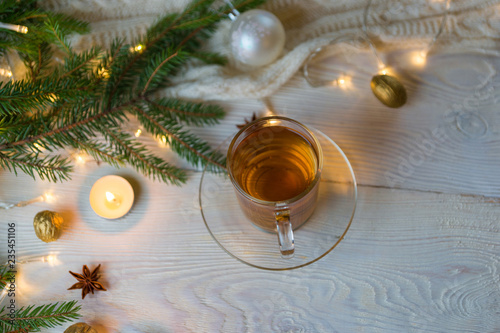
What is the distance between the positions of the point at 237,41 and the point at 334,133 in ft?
0.82

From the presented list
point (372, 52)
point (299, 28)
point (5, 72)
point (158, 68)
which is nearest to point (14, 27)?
point (5, 72)

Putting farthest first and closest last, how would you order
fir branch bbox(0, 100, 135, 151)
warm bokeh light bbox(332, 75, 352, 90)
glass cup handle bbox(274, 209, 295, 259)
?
warm bokeh light bbox(332, 75, 352, 90), fir branch bbox(0, 100, 135, 151), glass cup handle bbox(274, 209, 295, 259)

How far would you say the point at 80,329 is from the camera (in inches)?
24.0

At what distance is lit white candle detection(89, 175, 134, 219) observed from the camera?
0.68m

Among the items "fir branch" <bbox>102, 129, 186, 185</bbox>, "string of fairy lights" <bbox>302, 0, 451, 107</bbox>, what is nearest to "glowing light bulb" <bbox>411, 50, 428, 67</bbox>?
"string of fairy lights" <bbox>302, 0, 451, 107</bbox>

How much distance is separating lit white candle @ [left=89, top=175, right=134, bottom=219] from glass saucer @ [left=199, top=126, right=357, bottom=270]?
135mm

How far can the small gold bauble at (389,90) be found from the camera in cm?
69

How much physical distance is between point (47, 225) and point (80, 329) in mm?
182

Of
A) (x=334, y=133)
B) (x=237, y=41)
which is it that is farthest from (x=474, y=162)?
(x=237, y=41)

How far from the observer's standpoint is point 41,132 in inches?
25.7

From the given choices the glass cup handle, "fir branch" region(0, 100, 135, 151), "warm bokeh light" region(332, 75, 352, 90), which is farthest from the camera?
"warm bokeh light" region(332, 75, 352, 90)

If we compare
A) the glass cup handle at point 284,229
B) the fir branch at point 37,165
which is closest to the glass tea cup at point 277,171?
the glass cup handle at point 284,229

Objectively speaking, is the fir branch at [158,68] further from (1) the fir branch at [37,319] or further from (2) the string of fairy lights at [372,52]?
(1) the fir branch at [37,319]

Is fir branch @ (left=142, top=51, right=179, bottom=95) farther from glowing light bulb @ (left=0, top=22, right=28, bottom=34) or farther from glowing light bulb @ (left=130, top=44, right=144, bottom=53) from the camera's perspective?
glowing light bulb @ (left=0, top=22, right=28, bottom=34)
